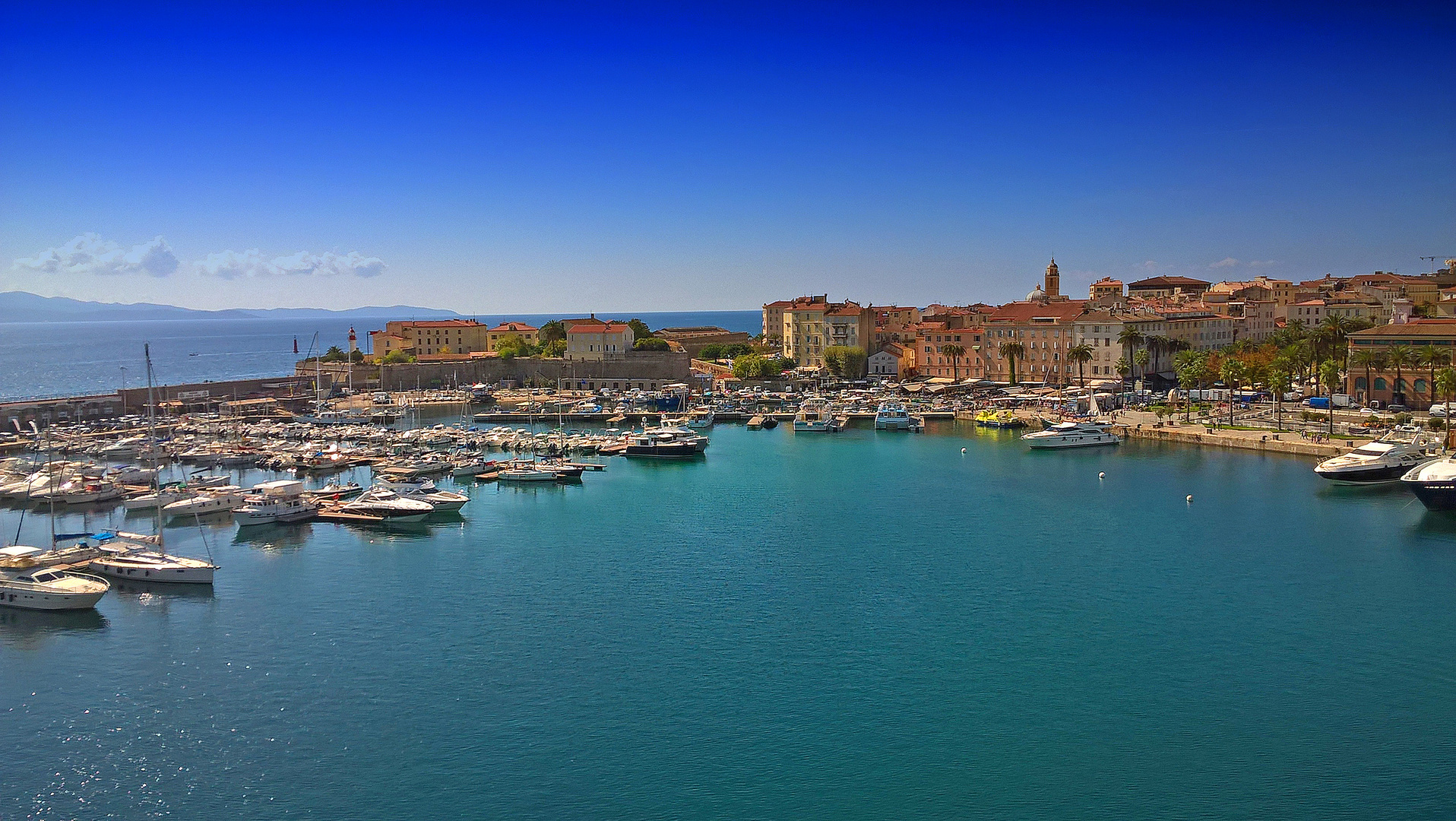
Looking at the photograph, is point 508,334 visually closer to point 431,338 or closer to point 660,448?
point 431,338

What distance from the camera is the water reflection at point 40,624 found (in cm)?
1791

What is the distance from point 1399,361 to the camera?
129 ft

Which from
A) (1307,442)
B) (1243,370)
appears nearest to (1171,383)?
(1243,370)

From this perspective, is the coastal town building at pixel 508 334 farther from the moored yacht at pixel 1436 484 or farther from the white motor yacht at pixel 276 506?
the moored yacht at pixel 1436 484

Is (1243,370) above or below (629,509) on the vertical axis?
above

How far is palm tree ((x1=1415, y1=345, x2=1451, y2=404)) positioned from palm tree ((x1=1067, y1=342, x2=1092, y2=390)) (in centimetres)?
1377

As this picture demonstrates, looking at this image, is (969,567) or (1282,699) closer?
(1282,699)

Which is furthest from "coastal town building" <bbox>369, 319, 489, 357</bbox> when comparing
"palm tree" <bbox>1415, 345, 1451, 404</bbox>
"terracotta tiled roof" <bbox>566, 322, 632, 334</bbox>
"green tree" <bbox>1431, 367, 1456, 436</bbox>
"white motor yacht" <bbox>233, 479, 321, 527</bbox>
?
"green tree" <bbox>1431, 367, 1456, 436</bbox>

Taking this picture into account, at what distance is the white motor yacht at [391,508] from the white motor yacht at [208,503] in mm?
2702

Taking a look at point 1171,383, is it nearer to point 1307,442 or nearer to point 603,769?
point 1307,442

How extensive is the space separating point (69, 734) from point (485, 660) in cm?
554

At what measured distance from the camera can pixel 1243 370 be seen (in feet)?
141

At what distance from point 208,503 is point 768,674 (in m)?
18.0

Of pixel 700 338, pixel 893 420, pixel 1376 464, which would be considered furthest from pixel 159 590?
pixel 700 338
